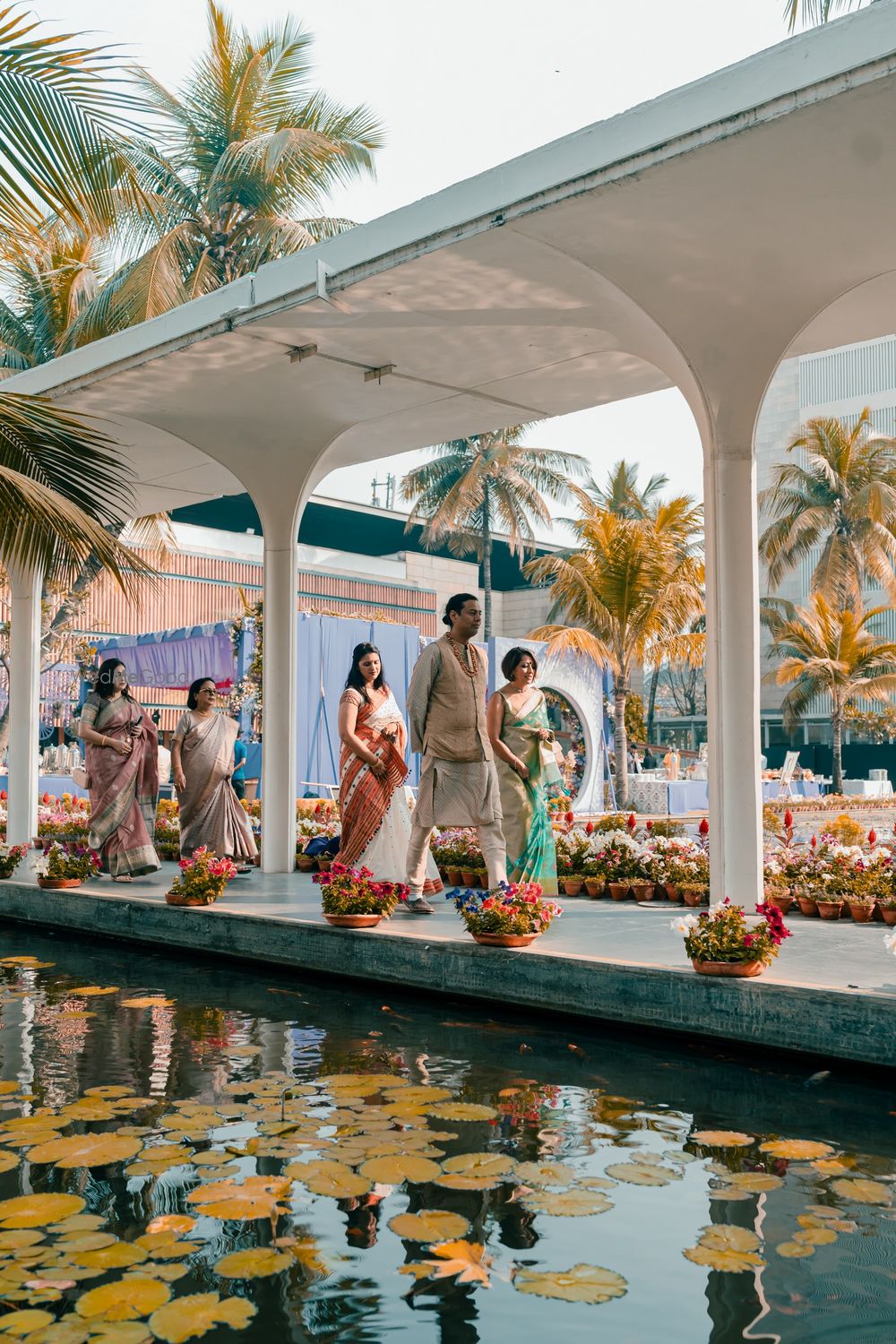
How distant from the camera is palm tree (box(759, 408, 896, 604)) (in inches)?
1326

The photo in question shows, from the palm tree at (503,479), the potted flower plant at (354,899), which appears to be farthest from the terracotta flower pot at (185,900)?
the palm tree at (503,479)

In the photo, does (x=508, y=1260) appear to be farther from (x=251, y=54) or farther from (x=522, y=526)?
(x=522, y=526)

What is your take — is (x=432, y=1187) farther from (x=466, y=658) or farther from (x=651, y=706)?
(x=651, y=706)

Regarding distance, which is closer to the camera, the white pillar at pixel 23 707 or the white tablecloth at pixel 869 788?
the white pillar at pixel 23 707

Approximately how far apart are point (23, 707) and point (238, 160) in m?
9.99

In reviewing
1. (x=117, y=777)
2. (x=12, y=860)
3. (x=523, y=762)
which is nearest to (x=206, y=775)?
(x=117, y=777)

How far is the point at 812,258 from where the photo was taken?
21.2 ft

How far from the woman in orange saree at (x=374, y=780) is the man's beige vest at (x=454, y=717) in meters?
0.79

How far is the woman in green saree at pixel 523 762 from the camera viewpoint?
26.2 ft

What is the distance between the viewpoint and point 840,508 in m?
34.3

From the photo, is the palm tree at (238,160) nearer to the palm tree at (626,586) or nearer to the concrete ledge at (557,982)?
the palm tree at (626,586)

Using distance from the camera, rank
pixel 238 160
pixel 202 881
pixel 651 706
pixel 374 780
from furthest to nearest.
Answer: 1. pixel 651 706
2. pixel 238 160
3. pixel 374 780
4. pixel 202 881

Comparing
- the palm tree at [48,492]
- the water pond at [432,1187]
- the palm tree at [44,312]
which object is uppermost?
the palm tree at [44,312]

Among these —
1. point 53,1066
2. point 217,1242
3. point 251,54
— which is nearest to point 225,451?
point 53,1066
